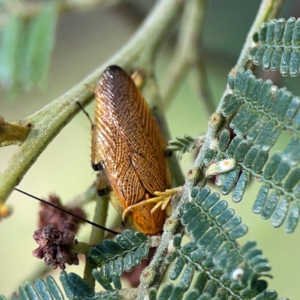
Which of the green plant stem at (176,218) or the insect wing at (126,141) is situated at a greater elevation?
the insect wing at (126,141)

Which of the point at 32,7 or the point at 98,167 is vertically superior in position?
the point at 32,7

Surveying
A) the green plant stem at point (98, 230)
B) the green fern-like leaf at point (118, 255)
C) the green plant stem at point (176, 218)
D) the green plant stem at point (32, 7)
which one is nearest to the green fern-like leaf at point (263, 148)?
the green plant stem at point (176, 218)

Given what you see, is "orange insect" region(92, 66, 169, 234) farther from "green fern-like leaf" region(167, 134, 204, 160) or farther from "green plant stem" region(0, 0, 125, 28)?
"green plant stem" region(0, 0, 125, 28)

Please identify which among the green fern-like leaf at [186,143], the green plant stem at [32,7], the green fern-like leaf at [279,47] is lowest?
the green fern-like leaf at [186,143]

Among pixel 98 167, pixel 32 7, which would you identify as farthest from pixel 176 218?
pixel 32 7

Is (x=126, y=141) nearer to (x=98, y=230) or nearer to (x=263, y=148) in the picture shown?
(x=98, y=230)

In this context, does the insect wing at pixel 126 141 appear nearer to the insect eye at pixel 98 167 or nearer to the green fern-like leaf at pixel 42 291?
the insect eye at pixel 98 167

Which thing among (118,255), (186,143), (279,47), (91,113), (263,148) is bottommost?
(118,255)
